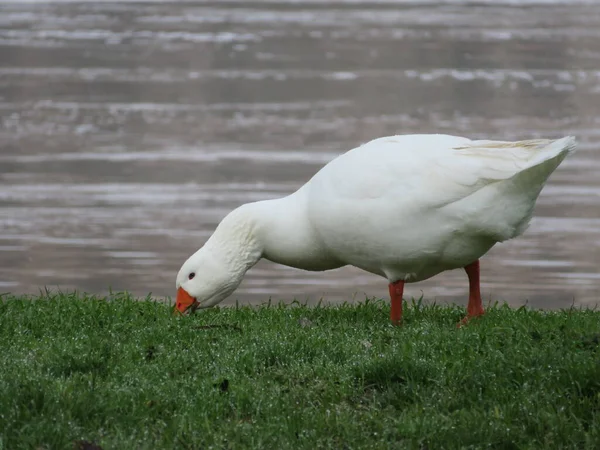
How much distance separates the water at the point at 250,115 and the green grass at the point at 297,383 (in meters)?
2.19

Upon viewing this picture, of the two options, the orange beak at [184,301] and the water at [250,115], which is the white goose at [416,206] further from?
the water at [250,115]

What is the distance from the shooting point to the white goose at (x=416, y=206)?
5.98 m

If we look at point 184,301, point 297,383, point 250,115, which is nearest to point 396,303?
point 184,301

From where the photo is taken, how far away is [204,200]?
1106 cm

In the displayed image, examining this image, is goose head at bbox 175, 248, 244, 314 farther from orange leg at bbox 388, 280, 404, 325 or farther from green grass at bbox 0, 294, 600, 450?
orange leg at bbox 388, 280, 404, 325

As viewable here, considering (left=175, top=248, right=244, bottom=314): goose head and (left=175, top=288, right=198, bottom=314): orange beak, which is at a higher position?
(left=175, top=248, right=244, bottom=314): goose head

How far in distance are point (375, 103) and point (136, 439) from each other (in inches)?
466

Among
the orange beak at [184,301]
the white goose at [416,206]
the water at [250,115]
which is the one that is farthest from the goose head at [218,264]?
the water at [250,115]

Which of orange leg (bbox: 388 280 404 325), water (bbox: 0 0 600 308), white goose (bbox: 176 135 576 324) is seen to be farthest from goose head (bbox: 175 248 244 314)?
water (bbox: 0 0 600 308)

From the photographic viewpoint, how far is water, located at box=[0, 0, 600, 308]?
926cm

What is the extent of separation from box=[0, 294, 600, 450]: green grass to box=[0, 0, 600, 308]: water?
2194 mm

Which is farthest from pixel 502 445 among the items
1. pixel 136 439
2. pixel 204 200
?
pixel 204 200

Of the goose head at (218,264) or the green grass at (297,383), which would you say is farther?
the goose head at (218,264)

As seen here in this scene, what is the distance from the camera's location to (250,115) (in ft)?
49.7
